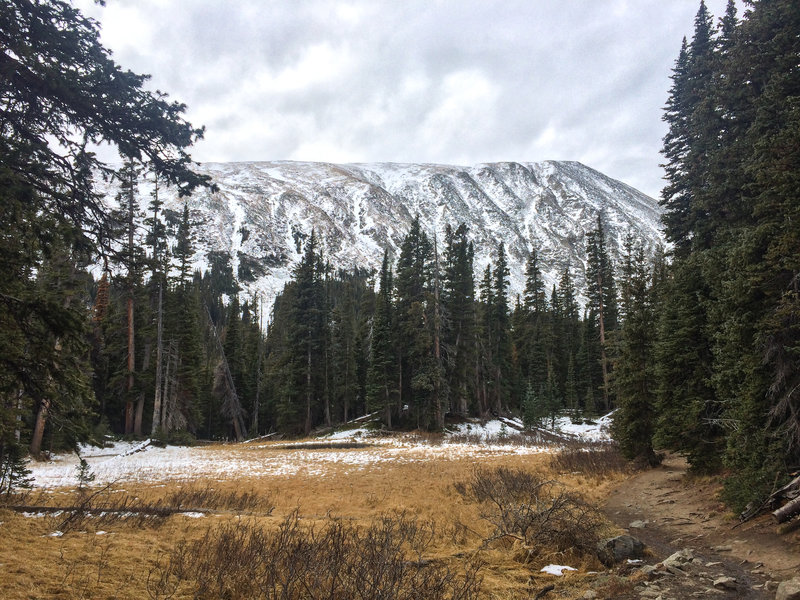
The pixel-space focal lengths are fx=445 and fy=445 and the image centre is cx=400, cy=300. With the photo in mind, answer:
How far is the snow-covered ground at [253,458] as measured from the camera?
1797 cm

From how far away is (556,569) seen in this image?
7508mm

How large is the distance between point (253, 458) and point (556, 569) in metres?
20.8

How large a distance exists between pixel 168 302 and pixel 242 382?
811 inches

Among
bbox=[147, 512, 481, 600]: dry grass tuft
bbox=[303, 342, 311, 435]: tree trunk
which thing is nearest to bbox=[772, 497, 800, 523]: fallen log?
bbox=[147, 512, 481, 600]: dry grass tuft

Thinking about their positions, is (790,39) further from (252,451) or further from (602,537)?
(252,451)

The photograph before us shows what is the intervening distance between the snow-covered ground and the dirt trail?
11.1m

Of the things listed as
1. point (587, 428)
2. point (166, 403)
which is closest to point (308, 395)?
point (166, 403)

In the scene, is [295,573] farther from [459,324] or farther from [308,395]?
[459,324]

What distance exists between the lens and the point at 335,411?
51250 mm

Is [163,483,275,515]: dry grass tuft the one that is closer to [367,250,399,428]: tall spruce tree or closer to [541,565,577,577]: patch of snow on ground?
[541,565,577,577]: patch of snow on ground

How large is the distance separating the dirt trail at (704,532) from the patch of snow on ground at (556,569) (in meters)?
1.59

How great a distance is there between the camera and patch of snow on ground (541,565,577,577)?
7344 mm

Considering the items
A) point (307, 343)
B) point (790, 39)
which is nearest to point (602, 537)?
point (790, 39)

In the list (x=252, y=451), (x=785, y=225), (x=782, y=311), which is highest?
(x=785, y=225)
